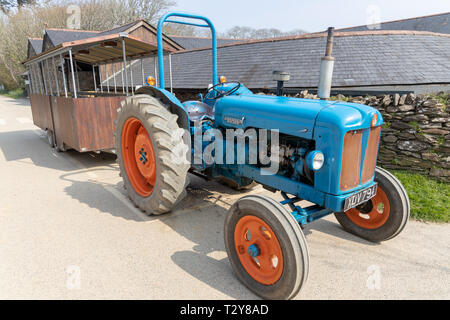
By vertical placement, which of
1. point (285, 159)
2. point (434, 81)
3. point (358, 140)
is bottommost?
point (285, 159)

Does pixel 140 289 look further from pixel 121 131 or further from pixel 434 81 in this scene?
pixel 434 81

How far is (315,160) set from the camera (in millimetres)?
2266

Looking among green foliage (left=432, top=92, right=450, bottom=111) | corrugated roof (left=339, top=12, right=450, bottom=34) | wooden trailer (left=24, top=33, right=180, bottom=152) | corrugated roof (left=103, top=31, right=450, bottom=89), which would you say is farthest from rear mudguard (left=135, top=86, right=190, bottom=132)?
corrugated roof (left=339, top=12, right=450, bottom=34)

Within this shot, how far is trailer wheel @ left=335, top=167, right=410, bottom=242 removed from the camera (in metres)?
2.80

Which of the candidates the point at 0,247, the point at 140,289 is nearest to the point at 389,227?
the point at 140,289

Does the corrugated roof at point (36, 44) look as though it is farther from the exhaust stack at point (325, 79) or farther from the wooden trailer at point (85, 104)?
the exhaust stack at point (325, 79)

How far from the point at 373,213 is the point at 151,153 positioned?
2.52 metres

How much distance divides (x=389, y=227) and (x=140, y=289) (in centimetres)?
236

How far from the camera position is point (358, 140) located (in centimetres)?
237

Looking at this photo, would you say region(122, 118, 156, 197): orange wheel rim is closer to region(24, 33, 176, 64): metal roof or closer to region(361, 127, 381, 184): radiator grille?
region(361, 127, 381, 184): radiator grille

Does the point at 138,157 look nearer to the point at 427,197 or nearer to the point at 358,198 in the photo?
the point at 358,198

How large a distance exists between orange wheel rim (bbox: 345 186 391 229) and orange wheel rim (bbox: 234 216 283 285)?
121 centimetres

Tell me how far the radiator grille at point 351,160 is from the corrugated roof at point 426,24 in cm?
1432

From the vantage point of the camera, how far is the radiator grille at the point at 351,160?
230 cm
